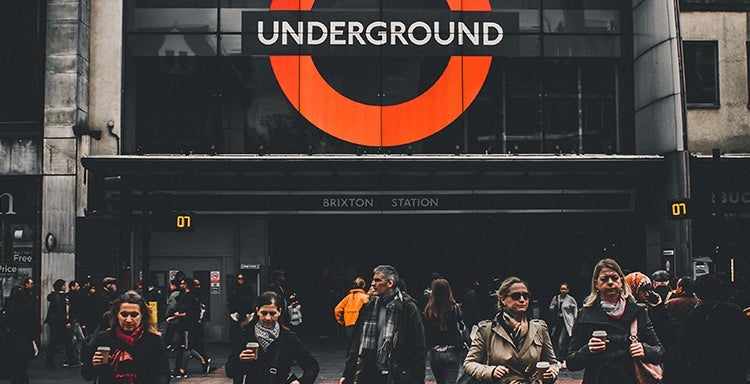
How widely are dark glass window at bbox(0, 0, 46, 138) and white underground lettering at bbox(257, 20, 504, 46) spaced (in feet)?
18.6

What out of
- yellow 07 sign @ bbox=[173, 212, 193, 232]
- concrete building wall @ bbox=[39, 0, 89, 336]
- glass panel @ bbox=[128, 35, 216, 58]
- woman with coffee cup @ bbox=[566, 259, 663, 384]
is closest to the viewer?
woman with coffee cup @ bbox=[566, 259, 663, 384]

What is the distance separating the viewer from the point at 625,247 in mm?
23938

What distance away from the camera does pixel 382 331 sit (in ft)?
27.9

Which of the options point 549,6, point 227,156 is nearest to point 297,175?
point 227,156

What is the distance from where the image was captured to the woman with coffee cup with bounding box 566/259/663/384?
6648 millimetres

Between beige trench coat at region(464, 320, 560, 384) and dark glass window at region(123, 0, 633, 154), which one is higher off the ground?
dark glass window at region(123, 0, 633, 154)

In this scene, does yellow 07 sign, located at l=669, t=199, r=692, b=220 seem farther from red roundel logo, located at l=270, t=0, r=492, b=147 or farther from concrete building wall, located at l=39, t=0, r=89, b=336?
concrete building wall, located at l=39, t=0, r=89, b=336

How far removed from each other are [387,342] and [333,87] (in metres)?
15.4

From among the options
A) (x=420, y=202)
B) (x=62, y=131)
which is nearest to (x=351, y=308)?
(x=420, y=202)

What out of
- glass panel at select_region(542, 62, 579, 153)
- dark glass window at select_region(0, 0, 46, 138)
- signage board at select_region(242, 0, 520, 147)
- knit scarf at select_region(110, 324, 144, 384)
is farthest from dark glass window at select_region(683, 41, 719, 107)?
knit scarf at select_region(110, 324, 144, 384)

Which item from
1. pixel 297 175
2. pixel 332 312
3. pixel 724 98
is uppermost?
pixel 724 98

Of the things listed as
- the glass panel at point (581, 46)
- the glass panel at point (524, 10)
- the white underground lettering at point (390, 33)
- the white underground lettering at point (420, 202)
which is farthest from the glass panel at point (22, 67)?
the glass panel at point (581, 46)

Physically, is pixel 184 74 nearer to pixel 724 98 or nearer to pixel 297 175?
pixel 297 175

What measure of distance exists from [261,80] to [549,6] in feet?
24.0
